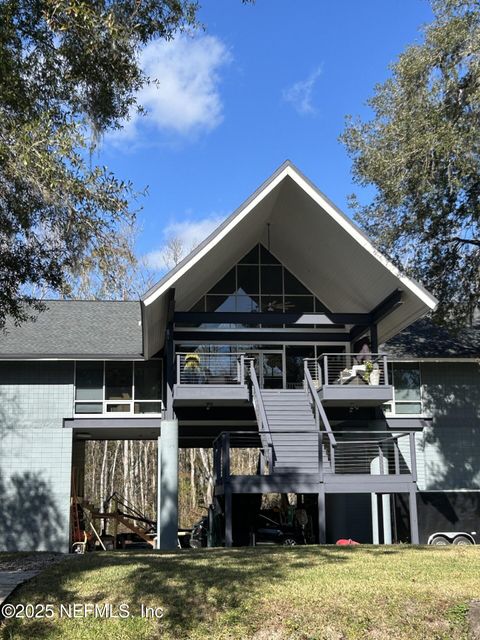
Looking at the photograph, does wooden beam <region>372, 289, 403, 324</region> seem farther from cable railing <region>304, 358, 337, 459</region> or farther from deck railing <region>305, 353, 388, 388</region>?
cable railing <region>304, 358, 337, 459</region>

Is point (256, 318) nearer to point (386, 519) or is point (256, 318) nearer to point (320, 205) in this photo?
point (320, 205)

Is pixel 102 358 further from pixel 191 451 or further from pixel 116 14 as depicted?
pixel 191 451

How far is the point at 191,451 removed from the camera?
4334 cm

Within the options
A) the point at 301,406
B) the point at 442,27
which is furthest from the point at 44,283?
the point at 442,27

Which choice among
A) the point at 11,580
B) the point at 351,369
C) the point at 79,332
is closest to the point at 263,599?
the point at 11,580

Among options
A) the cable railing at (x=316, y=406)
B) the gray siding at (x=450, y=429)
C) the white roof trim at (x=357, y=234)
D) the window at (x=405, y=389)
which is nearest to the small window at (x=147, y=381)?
the cable railing at (x=316, y=406)

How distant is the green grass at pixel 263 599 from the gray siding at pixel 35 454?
1173cm

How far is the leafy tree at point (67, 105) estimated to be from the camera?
32.5ft

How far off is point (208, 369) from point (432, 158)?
24.6ft

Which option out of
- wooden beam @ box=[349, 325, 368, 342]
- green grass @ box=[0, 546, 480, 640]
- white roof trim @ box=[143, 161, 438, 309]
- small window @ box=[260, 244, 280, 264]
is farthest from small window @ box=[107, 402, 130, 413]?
green grass @ box=[0, 546, 480, 640]

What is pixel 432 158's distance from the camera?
16.8 m

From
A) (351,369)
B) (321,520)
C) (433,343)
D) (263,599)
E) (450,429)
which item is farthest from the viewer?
(433,343)

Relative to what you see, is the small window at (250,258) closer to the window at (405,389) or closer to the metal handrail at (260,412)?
the metal handrail at (260,412)

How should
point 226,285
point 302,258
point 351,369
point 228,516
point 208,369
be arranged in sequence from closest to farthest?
point 228,516 < point 208,369 < point 351,369 < point 302,258 < point 226,285
